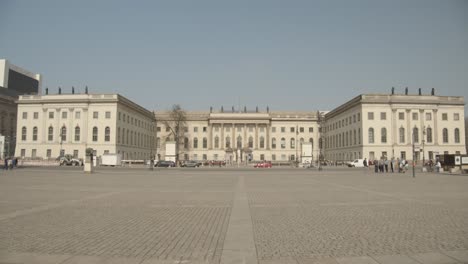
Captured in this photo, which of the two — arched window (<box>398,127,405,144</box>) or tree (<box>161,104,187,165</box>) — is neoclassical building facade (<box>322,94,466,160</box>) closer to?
arched window (<box>398,127,405,144</box>)

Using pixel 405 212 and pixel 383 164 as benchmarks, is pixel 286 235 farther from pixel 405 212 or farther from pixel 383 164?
pixel 383 164

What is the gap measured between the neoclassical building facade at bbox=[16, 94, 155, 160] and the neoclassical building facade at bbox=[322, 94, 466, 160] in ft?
189

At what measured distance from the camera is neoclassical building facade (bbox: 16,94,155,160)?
3428 inches

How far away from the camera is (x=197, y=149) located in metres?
122

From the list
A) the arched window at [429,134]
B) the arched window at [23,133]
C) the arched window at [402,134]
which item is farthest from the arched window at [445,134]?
the arched window at [23,133]

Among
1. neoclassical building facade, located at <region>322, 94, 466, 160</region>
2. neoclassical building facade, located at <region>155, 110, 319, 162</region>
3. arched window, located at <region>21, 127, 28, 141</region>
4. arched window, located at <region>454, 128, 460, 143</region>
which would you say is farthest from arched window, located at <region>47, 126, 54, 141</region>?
arched window, located at <region>454, 128, 460, 143</region>

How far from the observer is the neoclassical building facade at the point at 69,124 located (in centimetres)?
8706

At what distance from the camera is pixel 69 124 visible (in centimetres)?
8819

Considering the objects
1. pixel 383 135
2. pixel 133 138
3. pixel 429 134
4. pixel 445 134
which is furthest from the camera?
pixel 133 138

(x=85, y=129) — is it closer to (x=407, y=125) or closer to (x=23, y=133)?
(x=23, y=133)

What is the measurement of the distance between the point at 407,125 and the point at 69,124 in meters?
78.9

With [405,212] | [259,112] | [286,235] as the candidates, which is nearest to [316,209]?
[405,212]

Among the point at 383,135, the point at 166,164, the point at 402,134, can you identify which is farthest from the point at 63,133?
the point at 402,134

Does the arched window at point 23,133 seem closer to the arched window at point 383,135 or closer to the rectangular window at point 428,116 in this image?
the arched window at point 383,135
